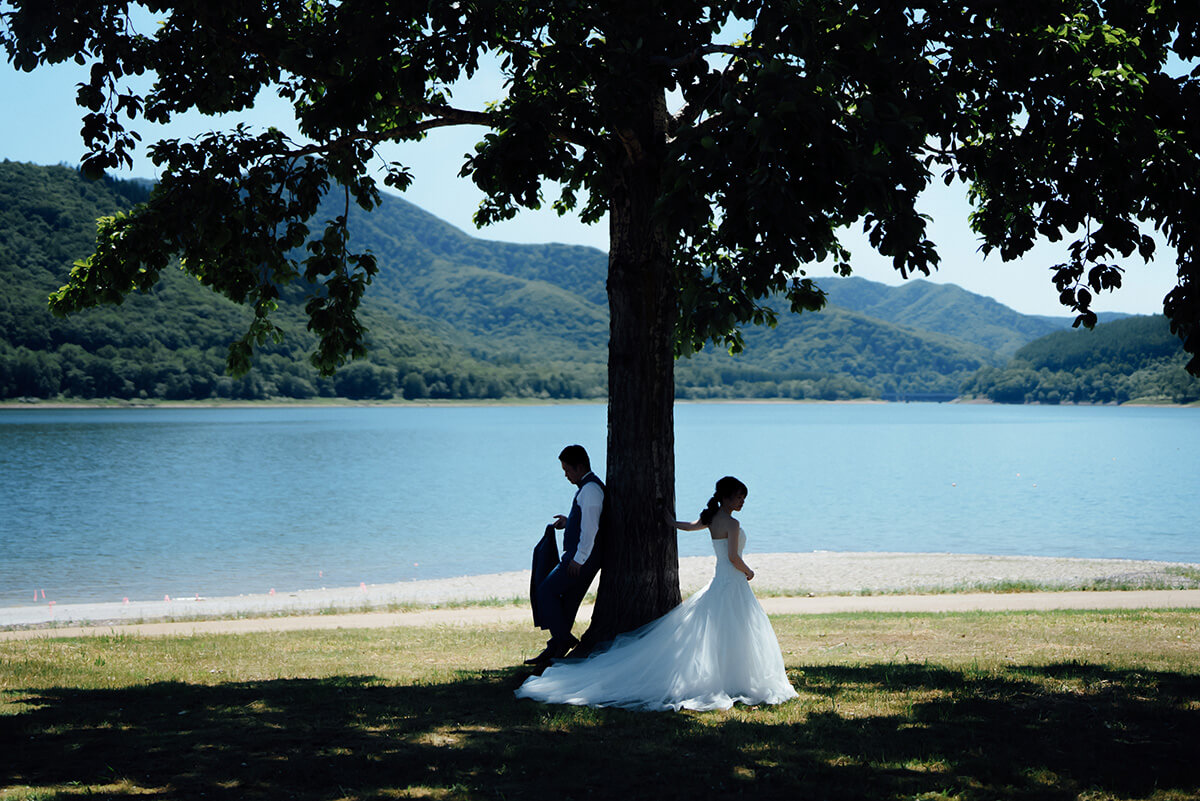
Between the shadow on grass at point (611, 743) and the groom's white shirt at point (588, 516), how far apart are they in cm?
133

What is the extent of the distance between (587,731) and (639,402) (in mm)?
2972

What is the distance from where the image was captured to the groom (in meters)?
8.24

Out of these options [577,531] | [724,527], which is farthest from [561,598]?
[724,527]

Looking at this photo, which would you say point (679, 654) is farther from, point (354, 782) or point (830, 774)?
point (354, 782)

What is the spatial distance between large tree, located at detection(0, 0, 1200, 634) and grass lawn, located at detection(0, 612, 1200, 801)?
2070 millimetres

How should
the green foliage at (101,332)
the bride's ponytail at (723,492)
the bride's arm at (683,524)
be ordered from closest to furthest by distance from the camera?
the bride's ponytail at (723,492)
the bride's arm at (683,524)
the green foliage at (101,332)

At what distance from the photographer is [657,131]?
8.61 m

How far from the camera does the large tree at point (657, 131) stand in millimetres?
5629

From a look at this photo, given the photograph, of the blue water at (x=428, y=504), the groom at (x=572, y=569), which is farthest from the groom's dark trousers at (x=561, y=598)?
the blue water at (x=428, y=504)

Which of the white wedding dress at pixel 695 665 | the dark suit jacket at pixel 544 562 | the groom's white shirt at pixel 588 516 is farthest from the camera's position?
the dark suit jacket at pixel 544 562

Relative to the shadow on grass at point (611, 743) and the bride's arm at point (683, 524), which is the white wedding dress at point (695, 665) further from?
the bride's arm at point (683, 524)

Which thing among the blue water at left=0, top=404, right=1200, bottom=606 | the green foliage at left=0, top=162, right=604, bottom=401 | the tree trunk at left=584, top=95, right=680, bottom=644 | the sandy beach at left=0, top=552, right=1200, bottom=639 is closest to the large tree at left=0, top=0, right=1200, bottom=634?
the tree trunk at left=584, top=95, right=680, bottom=644

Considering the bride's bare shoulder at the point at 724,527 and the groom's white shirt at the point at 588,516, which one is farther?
the groom's white shirt at the point at 588,516

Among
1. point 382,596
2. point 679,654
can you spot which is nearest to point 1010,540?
point 382,596
